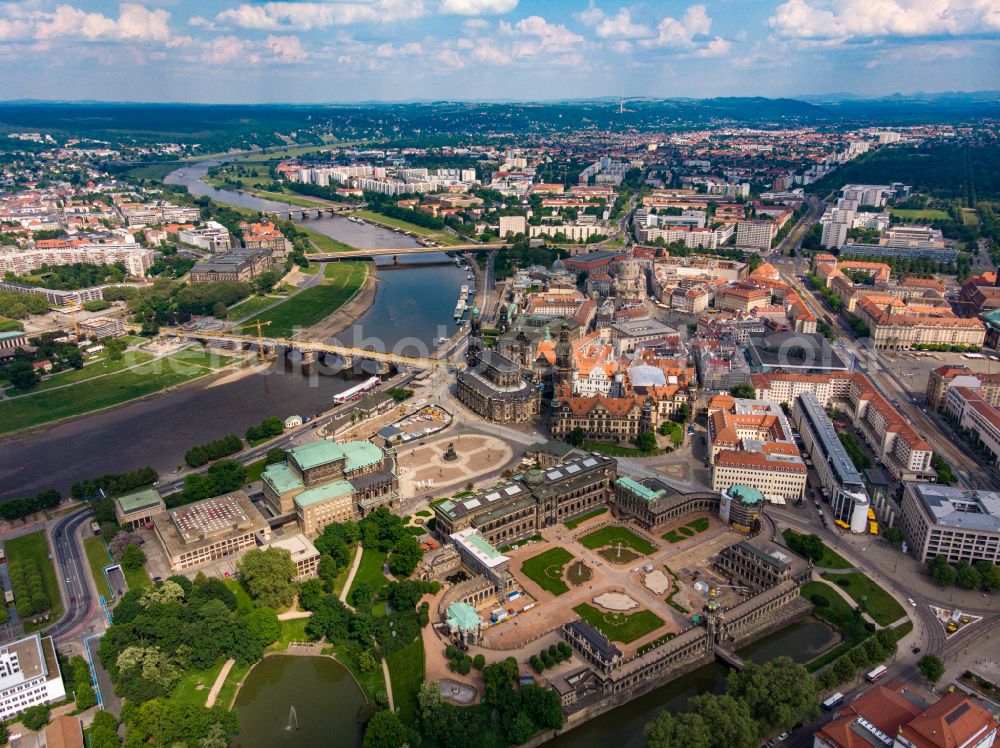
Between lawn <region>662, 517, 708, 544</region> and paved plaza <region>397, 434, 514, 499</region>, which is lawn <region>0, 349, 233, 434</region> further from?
lawn <region>662, 517, 708, 544</region>

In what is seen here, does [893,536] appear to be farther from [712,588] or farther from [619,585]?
[619,585]

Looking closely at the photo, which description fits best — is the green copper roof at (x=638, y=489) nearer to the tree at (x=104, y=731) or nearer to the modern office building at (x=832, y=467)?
the modern office building at (x=832, y=467)

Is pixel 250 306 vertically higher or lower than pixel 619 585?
higher

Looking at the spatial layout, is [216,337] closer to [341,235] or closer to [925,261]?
[341,235]

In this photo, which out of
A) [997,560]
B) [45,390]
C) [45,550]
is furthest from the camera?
[45,390]

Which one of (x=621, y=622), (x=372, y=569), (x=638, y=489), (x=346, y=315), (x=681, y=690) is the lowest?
(x=681, y=690)

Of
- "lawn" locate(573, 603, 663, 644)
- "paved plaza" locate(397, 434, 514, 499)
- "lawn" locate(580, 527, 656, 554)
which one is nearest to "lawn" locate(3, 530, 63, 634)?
"paved plaza" locate(397, 434, 514, 499)

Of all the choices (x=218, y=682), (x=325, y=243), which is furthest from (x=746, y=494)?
(x=325, y=243)

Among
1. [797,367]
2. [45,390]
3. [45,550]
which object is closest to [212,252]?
[45,390]
